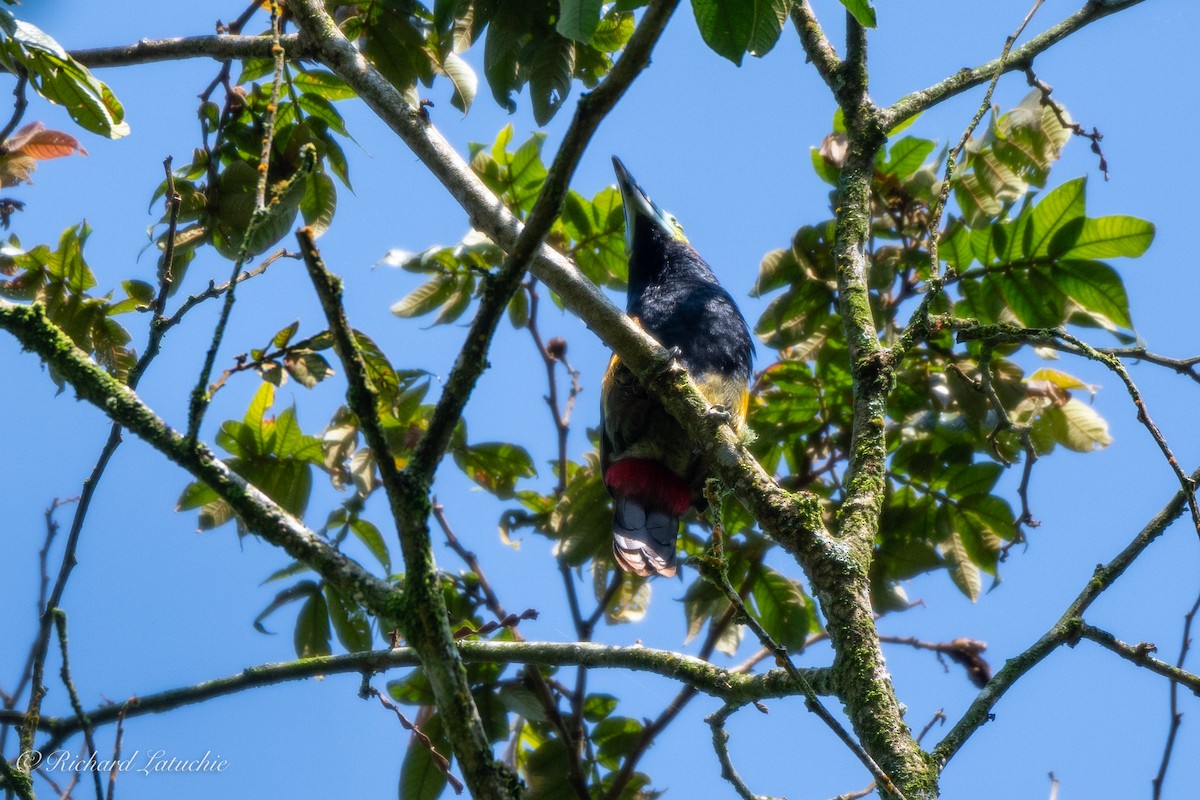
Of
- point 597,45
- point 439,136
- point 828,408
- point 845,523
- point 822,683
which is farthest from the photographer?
point 828,408

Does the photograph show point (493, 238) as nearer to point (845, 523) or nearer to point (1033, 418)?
point (845, 523)

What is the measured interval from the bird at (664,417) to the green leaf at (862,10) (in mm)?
1554

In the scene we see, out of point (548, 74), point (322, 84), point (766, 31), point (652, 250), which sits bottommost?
point (766, 31)

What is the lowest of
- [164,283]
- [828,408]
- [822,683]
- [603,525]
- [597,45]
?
[822,683]

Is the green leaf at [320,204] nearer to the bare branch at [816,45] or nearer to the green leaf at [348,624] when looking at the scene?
the green leaf at [348,624]

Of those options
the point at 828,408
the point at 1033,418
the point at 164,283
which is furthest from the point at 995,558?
the point at 164,283

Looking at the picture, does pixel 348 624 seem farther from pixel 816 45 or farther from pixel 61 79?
pixel 816 45

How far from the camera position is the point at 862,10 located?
6.51ft

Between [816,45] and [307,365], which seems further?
[816,45]

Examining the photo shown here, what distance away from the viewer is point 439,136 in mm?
2682

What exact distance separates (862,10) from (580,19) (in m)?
0.54

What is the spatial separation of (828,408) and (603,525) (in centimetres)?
83

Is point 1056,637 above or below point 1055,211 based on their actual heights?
below

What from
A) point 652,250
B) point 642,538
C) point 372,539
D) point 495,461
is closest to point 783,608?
point 642,538
